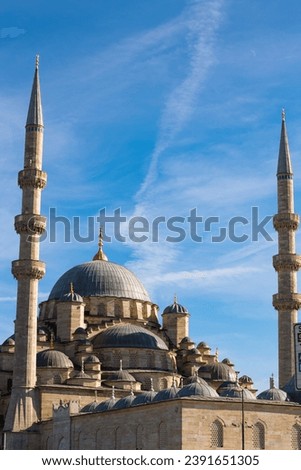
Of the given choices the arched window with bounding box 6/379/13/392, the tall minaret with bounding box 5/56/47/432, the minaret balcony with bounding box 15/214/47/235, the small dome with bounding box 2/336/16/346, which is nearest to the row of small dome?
A: the tall minaret with bounding box 5/56/47/432

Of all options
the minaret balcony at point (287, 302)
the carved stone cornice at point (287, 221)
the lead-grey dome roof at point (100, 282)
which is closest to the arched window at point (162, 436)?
the minaret balcony at point (287, 302)

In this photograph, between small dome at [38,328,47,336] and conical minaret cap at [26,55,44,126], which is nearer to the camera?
conical minaret cap at [26,55,44,126]

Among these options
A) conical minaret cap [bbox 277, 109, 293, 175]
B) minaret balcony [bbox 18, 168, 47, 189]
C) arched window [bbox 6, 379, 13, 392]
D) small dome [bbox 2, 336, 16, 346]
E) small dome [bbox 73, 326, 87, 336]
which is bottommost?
arched window [bbox 6, 379, 13, 392]

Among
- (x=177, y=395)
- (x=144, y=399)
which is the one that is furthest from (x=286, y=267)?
(x=177, y=395)

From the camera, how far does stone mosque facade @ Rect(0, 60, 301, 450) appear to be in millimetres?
38156

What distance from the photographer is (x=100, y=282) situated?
5728 cm

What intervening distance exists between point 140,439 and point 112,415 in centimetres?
227

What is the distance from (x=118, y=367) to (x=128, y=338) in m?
1.66

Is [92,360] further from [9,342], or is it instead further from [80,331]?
[9,342]

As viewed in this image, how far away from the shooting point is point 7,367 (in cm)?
5075

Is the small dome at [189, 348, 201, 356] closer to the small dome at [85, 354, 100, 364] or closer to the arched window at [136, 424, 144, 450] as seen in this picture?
the small dome at [85, 354, 100, 364]

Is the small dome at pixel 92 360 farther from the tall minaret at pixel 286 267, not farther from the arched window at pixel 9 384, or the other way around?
the tall minaret at pixel 286 267

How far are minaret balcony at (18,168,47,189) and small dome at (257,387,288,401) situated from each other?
1484cm
